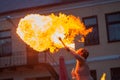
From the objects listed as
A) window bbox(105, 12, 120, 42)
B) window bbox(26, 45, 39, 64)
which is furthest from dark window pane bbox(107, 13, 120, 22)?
window bbox(26, 45, 39, 64)

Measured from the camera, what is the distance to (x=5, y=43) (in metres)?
22.6

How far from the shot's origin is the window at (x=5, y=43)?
73.6ft

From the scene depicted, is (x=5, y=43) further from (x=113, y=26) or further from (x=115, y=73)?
(x=115, y=73)

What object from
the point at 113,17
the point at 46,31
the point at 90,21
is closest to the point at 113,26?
the point at 113,17

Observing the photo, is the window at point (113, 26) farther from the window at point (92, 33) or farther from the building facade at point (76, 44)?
the window at point (92, 33)

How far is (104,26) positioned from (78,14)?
1.76 meters

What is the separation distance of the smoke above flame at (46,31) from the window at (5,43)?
10.9 meters

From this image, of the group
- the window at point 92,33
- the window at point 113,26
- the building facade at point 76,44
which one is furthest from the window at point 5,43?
the window at point 113,26

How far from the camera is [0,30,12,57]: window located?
22.4m

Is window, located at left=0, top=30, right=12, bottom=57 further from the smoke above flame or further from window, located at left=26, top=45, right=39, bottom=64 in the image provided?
the smoke above flame

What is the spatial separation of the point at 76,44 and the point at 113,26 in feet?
7.71

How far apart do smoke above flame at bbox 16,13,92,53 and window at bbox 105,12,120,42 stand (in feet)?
27.4

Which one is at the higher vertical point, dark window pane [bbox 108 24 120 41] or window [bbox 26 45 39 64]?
dark window pane [bbox 108 24 120 41]

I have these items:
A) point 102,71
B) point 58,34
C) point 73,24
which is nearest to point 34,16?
point 73,24
